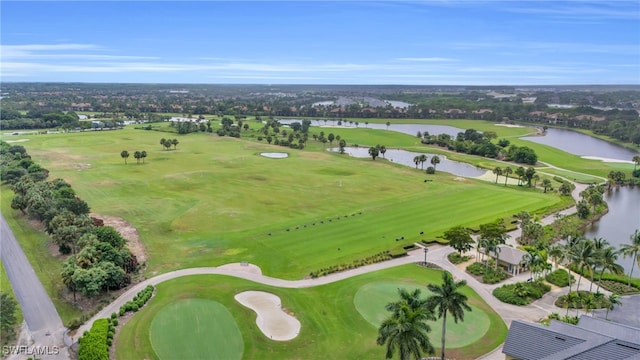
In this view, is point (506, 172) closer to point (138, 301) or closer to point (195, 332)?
point (195, 332)

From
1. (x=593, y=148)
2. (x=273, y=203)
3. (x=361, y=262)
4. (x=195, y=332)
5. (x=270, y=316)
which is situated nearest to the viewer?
(x=195, y=332)

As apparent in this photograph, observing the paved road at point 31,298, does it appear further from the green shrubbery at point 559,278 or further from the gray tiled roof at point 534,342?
the green shrubbery at point 559,278

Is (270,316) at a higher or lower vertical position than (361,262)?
lower

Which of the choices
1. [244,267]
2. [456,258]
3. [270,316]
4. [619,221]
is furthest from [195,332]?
[619,221]

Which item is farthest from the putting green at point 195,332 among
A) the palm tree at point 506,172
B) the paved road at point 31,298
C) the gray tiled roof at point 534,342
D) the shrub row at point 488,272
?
the palm tree at point 506,172

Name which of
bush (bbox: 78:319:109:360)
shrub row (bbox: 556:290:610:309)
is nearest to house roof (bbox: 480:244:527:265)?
shrub row (bbox: 556:290:610:309)

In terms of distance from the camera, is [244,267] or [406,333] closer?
[406,333]

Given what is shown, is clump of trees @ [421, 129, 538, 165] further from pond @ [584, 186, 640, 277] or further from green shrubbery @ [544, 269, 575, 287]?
green shrubbery @ [544, 269, 575, 287]
